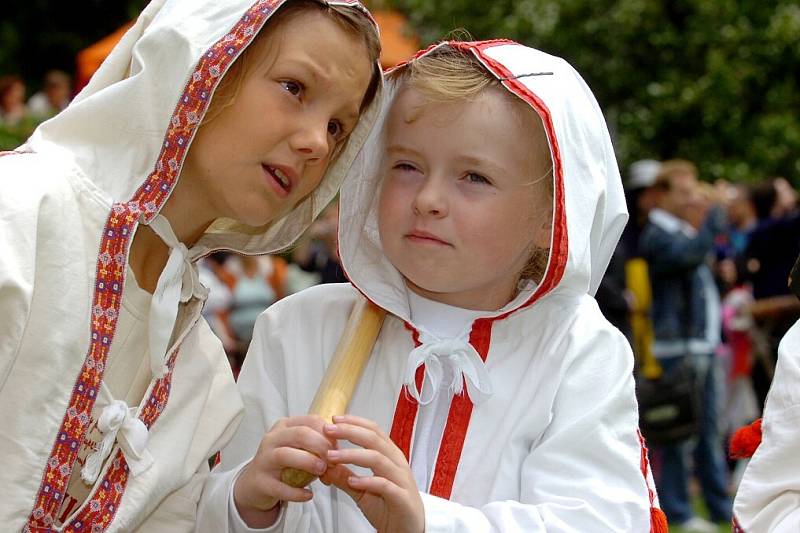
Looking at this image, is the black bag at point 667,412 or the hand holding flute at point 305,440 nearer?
the hand holding flute at point 305,440

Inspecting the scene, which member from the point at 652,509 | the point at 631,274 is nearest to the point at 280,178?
the point at 652,509

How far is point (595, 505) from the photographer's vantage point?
2.15m

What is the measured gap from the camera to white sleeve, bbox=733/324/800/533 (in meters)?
2.09

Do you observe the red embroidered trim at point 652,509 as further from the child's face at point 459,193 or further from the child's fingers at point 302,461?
the child's fingers at point 302,461

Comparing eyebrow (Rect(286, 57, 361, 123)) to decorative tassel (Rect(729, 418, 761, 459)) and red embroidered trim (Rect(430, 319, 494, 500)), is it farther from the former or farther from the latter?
decorative tassel (Rect(729, 418, 761, 459))

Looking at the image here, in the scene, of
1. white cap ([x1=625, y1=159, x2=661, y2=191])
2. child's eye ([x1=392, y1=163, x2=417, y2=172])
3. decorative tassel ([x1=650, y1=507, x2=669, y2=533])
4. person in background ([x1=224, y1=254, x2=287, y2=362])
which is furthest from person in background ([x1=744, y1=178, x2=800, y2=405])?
child's eye ([x1=392, y1=163, x2=417, y2=172])

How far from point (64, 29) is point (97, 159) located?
55.9 feet

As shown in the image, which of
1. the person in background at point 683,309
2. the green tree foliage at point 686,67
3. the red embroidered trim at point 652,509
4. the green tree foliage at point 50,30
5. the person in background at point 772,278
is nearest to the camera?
the red embroidered trim at point 652,509

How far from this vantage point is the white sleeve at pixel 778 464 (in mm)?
2090

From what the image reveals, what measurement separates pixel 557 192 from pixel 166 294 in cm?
77

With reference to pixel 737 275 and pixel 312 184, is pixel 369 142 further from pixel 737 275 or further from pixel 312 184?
pixel 737 275

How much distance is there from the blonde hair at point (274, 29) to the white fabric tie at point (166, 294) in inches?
9.1

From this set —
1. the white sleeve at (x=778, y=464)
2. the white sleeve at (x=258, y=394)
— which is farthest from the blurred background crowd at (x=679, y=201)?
the white sleeve at (x=778, y=464)

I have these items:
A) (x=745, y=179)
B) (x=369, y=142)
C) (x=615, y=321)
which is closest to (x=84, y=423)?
(x=369, y=142)
